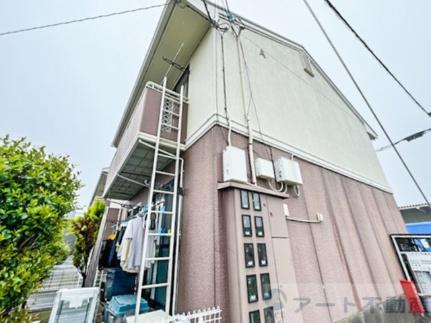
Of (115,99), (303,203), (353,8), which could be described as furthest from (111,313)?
(115,99)

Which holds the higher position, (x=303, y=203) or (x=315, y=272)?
(x=303, y=203)

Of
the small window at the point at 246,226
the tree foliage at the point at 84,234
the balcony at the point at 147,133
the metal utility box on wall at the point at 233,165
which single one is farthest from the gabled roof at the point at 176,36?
the tree foliage at the point at 84,234

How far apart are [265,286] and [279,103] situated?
14.0 ft

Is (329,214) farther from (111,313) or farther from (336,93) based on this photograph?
(336,93)

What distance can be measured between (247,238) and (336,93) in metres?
9.06

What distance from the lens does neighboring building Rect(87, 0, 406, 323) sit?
2.33 metres

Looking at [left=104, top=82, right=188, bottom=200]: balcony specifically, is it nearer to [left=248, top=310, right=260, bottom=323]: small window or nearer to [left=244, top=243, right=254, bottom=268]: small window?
[left=244, top=243, right=254, bottom=268]: small window

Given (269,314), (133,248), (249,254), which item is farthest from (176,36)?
(269,314)

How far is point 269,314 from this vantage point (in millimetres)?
2055

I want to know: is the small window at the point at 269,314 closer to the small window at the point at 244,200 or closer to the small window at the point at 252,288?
the small window at the point at 252,288

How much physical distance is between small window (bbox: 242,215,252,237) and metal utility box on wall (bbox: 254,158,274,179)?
0.98 meters

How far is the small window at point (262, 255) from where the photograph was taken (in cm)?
228

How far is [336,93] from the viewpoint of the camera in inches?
→ 318

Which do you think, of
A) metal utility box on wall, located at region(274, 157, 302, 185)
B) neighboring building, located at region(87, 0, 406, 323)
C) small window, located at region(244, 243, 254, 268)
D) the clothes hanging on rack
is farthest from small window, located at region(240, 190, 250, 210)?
the clothes hanging on rack
